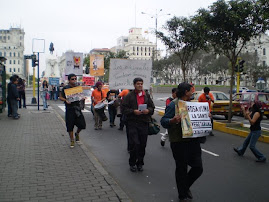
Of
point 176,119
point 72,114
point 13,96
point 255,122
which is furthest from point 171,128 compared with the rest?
point 13,96

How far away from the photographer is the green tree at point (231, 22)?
1241 centimetres

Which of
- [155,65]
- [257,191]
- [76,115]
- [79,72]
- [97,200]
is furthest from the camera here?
[155,65]

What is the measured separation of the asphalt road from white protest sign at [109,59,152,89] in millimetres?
2625

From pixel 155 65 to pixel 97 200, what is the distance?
67.4 meters

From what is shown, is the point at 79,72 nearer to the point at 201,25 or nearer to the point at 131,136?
the point at 201,25

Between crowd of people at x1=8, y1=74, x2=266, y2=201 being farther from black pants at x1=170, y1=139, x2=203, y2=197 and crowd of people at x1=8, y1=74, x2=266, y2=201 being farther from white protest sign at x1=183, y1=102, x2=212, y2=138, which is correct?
white protest sign at x1=183, y1=102, x2=212, y2=138

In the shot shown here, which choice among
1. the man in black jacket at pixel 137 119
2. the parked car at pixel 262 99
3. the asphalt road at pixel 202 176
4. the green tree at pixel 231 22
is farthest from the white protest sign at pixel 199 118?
the parked car at pixel 262 99

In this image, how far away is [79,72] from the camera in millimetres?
20156

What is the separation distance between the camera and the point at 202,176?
6254 mm

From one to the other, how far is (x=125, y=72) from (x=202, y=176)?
6229mm

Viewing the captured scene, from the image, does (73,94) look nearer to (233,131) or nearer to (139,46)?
(233,131)

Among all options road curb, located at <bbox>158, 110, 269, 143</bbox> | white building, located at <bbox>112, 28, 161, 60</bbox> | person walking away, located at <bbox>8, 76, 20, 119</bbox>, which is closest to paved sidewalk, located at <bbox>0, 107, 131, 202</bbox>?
person walking away, located at <bbox>8, 76, 20, 119</bbox>

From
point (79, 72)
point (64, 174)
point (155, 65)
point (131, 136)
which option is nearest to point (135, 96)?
point (131, 136)

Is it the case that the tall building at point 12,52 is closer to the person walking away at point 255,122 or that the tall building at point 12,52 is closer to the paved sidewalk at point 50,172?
the paved sidewalk at point 50,172
